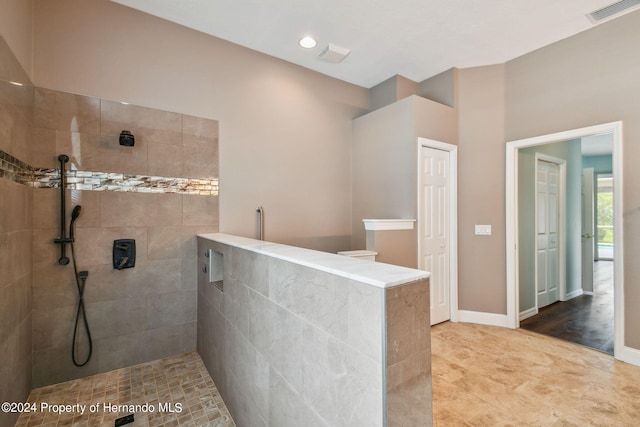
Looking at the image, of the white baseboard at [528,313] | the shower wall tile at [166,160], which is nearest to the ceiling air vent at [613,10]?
the white baseboard at [528,313]

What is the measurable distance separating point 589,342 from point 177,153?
177 inches

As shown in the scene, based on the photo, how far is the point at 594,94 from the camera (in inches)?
104

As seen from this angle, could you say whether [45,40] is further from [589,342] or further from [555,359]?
[589,342]

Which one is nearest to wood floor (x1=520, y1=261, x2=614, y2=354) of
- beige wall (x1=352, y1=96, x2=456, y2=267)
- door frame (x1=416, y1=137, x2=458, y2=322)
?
door frame (x1=416, y1=137, x2=458, y2=322)

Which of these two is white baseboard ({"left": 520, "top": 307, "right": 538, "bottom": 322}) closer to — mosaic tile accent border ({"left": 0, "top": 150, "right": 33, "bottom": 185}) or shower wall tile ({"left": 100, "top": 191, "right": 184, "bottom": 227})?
shower wall tile ({"left": 100, "top": 191, "right": 184, "bottom": 227})

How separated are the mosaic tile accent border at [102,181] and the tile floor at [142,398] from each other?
155 centimetres

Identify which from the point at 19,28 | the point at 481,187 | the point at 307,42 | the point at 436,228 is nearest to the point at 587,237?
the point at 481,187

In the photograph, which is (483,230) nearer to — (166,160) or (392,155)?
(392,155)

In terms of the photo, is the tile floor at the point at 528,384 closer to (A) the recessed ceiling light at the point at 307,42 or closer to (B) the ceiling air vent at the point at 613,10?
(B) the ceiling air vent at the point at 613,10

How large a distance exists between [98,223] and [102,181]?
1.16 feet

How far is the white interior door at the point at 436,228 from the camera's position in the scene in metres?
3.23

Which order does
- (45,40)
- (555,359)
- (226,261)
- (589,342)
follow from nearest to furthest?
(226,261) < (45,40) < (555,359) < (589,342)

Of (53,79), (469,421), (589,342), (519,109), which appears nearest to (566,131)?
(519,109)

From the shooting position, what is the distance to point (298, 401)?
1134 millimetres
